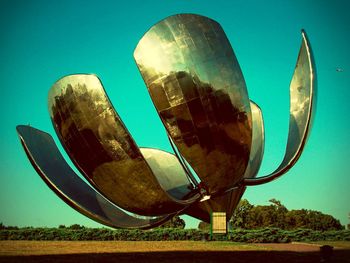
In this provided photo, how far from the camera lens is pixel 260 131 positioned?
1201 cm

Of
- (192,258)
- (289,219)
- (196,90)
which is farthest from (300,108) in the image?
(289,219)

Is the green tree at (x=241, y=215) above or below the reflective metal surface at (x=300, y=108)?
below

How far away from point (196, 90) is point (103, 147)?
220cm

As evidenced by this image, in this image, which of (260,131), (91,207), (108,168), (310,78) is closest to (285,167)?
(310,78)

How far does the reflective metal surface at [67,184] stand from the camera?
895 cm

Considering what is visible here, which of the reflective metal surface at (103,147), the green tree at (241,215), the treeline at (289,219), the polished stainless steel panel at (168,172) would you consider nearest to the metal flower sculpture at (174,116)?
the reflective metal surface at (103,147)

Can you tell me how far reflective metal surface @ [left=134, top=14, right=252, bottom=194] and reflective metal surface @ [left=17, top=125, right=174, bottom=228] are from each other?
9.23 feet

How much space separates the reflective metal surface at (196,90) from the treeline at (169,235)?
73.0 feet

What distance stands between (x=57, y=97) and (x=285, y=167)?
547cm

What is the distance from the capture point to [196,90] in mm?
7547

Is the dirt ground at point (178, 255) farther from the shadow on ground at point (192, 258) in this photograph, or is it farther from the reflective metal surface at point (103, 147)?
the reflective metal surface at point (103, 147)

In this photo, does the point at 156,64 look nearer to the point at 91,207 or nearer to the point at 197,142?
the point at 197,142

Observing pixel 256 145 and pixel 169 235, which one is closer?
pixel 256 145

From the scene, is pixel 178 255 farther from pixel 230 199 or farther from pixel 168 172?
pixel 230 199
